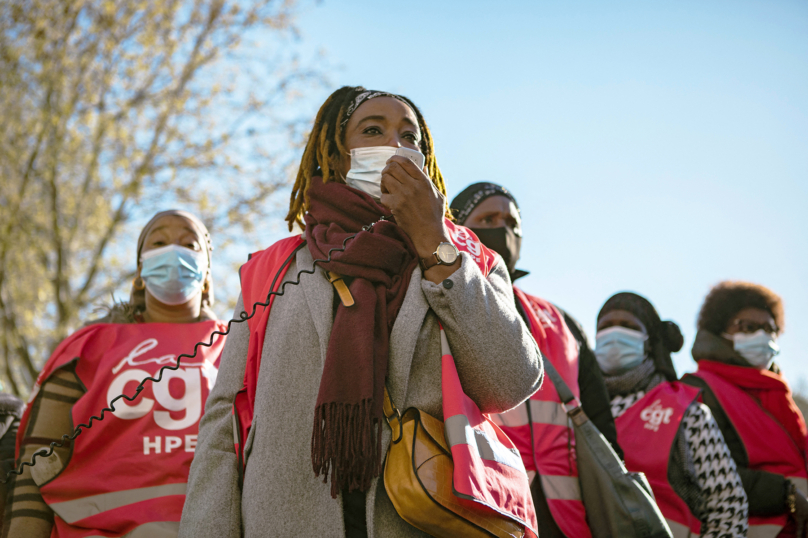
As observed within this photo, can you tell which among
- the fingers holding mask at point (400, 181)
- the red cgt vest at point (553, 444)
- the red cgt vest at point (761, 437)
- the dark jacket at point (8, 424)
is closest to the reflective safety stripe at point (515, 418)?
the red cgt vest at point (553, 444)

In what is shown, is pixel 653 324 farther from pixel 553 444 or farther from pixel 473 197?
pixel 553 444

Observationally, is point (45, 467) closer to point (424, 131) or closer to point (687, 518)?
point (424, 131)

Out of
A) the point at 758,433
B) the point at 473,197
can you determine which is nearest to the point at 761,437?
the point at 758,433

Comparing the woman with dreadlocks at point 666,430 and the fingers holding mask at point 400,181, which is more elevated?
the fingers holding mask at point 400,181

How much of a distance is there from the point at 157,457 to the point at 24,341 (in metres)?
9.38

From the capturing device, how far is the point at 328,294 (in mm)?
2059

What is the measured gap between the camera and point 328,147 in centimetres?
255

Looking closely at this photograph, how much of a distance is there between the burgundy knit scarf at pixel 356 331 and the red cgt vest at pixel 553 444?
→ 1.04 m

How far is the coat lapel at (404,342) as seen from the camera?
191 centimetres

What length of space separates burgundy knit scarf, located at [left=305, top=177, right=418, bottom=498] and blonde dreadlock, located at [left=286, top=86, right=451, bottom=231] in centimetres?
24

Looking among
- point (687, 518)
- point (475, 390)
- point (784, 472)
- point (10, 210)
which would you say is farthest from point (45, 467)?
point (10, 210)

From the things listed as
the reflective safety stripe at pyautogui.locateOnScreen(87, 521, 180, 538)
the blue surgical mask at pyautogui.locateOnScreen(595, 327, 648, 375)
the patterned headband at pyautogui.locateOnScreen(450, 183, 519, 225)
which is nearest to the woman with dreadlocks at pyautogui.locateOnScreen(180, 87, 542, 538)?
the reflective safety stripe at pyautogui.locateOnScreen(87, 521, 180, 538)

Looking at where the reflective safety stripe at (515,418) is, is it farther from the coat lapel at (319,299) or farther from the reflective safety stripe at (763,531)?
the reflective safety stripe at (763,531)

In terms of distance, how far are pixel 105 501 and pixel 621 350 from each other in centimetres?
318
